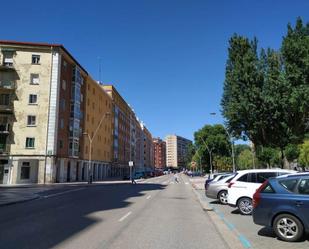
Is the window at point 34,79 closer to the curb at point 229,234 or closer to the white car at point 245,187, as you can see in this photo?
the white car at point 245,187

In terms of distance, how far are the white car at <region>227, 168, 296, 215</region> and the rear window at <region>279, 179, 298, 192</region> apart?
17.1 ft

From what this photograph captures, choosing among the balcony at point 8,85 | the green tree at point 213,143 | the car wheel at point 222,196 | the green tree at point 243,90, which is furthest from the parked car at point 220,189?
the green tree at point 213,143

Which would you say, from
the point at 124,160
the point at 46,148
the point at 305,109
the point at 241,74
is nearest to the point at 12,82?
the point at 46,148

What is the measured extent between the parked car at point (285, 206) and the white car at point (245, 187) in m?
5.10

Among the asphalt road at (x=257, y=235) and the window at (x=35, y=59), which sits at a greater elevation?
the window at (x=35, y=59)

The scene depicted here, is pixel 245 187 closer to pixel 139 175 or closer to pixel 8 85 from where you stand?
pixel 8 85

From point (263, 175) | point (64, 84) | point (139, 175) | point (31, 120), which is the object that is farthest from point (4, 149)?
point (263, 175)

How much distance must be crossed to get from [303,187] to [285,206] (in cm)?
62

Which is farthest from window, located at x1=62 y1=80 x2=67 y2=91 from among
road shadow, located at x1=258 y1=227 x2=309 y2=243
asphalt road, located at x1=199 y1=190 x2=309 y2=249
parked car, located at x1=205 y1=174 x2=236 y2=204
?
road shadow, located at x1=258 y1=227 x2=309 y2=243

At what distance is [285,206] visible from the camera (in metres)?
8.51

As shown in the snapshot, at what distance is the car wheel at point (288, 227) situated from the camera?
8359 mm

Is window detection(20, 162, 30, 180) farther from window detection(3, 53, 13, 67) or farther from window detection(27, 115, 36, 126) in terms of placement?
window detection(3, 53, 13, 67)

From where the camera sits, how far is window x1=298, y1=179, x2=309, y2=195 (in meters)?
8.45

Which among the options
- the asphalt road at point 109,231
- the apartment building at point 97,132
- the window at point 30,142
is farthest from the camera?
the apartment building at point 97,132
